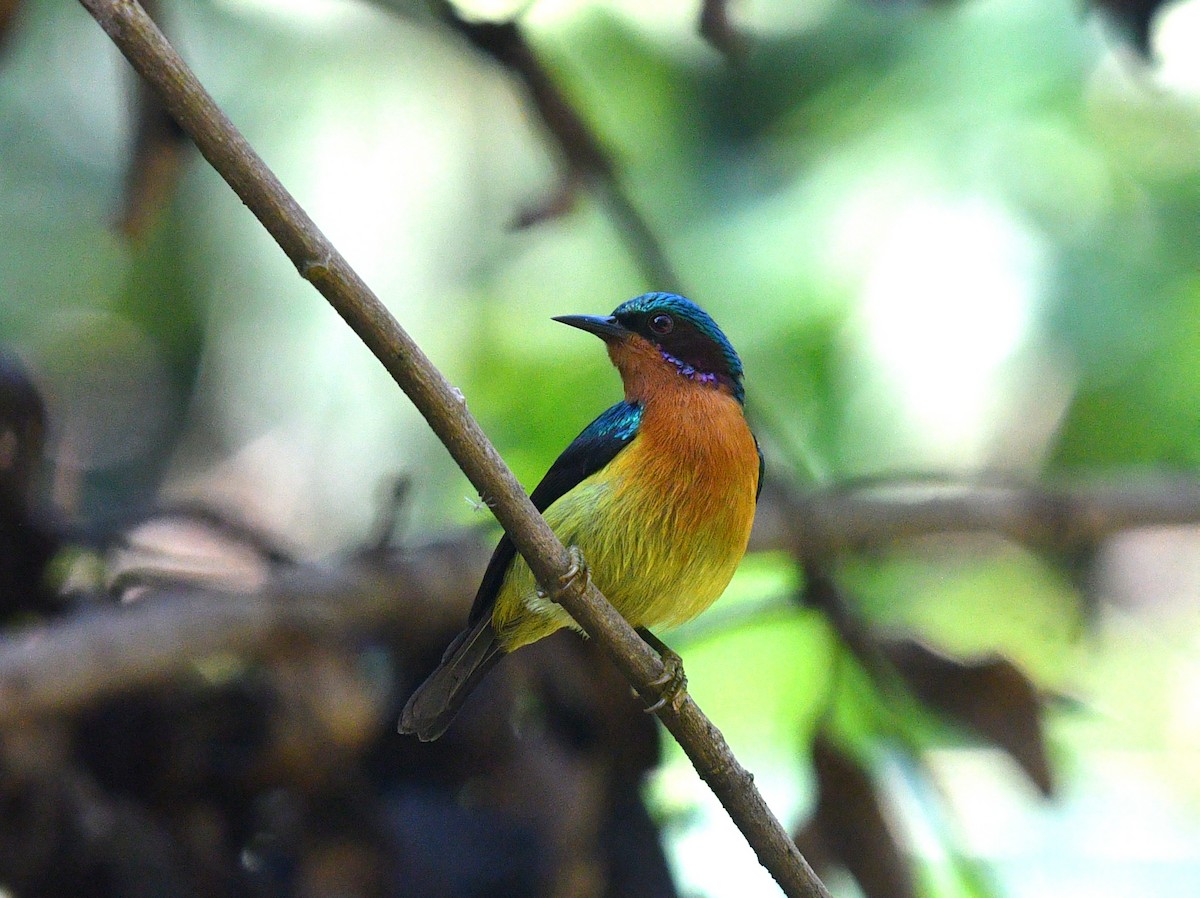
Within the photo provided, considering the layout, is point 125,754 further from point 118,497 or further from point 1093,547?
point 1093,547

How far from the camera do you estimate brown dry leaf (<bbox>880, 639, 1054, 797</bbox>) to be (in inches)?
156

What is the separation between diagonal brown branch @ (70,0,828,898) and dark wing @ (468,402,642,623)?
0.79m

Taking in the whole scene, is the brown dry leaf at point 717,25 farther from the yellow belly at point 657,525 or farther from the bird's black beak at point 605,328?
the yellow belly at point 657,525

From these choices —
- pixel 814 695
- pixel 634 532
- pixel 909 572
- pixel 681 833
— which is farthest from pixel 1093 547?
pixel 634 532

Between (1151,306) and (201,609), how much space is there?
3802 mm

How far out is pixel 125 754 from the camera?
3.65 m

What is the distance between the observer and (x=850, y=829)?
396cm

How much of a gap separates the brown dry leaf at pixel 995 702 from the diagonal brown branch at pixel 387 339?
1.57m

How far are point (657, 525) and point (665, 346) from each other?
52 cm

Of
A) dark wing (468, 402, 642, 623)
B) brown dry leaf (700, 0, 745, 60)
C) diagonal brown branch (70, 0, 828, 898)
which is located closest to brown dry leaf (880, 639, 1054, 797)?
dark wing (468, 402, 642, 623)

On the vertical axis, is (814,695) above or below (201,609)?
below

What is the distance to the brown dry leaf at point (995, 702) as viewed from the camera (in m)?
3.96

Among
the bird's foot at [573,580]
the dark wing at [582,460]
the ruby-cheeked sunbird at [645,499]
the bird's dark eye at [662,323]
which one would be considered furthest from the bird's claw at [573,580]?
the bird's dark eye at [662,323]

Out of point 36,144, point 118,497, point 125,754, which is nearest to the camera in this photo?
point 125,754
